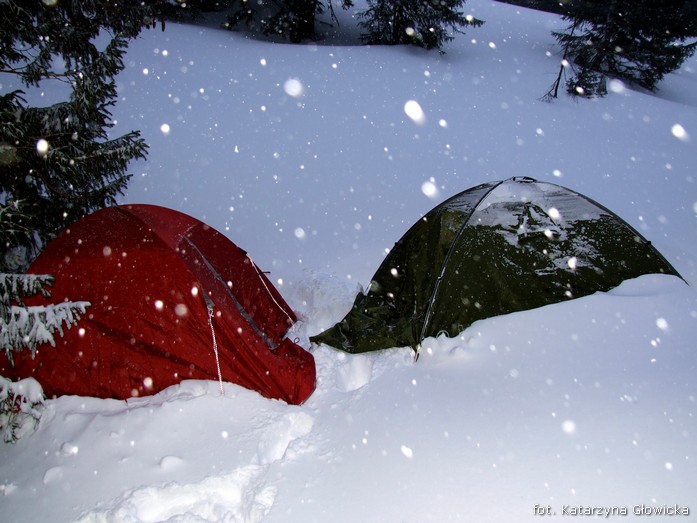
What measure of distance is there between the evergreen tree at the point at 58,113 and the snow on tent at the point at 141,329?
53 centimetres

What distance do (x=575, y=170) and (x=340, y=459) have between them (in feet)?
28.5

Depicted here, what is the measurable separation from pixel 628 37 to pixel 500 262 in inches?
660

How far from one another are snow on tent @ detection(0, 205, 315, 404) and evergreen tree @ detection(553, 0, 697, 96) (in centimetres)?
1445

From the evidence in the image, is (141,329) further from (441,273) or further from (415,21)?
(415,21)

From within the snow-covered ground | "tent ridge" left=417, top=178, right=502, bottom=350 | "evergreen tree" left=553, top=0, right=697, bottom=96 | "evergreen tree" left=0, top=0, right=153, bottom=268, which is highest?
"evergreen tree" left=553, top=0, right=697, bottom=96

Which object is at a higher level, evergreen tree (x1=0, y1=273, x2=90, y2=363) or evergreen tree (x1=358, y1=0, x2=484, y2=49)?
evergreen tree (x1=358, y1=0, x2=484, y2=49)

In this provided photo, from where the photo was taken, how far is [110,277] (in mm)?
3924

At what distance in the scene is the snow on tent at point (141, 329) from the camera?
3.91 meters

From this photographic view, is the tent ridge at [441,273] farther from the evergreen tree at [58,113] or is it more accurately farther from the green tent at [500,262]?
the evergreen tree at [58,113]

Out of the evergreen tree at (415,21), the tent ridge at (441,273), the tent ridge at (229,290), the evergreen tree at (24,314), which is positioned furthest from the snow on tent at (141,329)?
the evergreen tree at (415,21)

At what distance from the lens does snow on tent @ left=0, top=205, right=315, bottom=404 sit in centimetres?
391

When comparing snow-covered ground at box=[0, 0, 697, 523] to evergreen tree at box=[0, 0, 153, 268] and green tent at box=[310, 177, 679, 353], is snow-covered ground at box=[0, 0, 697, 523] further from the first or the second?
evergreen tree at box=[0, 0, 153, 268]

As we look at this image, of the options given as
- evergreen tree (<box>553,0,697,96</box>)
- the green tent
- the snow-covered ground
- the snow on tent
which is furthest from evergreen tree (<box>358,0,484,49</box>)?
the snow on tent

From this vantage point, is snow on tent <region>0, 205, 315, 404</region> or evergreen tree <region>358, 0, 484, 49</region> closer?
snow on tent <region>0, 205, 315, 404</region>
